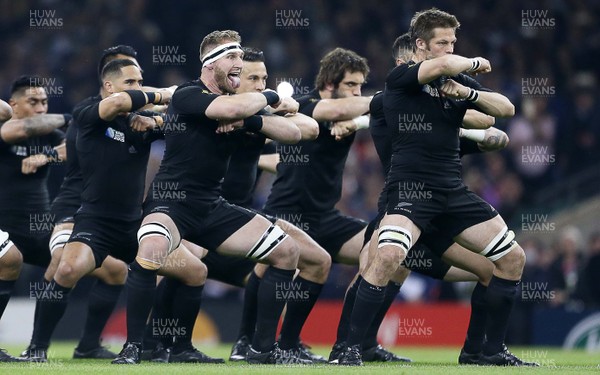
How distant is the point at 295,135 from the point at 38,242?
307 centimetres

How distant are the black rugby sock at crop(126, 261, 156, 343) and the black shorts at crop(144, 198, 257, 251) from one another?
1.56 feet

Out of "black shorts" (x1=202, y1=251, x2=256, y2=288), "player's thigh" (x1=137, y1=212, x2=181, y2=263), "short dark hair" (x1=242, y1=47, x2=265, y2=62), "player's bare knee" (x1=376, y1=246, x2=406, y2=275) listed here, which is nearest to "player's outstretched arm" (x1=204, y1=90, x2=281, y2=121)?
"player's thigh" (x1=137, y1=212, x2=181, y2=263)

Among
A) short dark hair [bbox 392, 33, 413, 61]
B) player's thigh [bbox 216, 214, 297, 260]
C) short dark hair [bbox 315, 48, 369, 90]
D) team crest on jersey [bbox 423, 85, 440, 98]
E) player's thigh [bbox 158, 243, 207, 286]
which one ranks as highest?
→ short dark hair [bbox 392, 33, 413, 61]

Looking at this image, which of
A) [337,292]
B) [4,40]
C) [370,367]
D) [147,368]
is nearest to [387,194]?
[370,367]

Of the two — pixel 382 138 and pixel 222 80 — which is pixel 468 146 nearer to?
pixel 382 138

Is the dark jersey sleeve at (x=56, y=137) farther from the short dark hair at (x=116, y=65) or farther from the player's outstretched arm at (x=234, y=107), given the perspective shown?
the player's outstretched arm at (x=234, y=107)

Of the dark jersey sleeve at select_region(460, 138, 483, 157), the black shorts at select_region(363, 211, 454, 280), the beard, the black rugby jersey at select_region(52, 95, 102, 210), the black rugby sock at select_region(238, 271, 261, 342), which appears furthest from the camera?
the black rugby sock at select_region(238, 271, 261, 342)

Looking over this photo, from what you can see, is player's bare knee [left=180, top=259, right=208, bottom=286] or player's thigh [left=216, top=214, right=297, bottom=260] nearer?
player's thigh [left=216, top=214, right=297, bottom=260]

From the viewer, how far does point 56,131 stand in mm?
11867

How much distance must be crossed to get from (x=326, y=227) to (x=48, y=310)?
2832 millimetres

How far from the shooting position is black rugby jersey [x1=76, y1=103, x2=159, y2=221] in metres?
10.3

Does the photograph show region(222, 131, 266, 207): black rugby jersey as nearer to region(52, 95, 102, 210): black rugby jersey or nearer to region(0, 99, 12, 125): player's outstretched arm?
region(52, 95, 102, 210): black rugby jersey

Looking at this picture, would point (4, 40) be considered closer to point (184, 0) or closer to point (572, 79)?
point (184, 0)

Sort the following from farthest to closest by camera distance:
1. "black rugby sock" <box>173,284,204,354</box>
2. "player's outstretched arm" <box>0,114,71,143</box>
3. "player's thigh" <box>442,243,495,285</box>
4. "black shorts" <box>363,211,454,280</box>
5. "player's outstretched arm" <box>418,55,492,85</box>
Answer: "player's outstretched arm" <box>0,114,71,143</box> → "black rugby sock" <box>173,284,204,354</box> → "player's thigh" <box>442,243,495,285</box> → "black shorts" <box>363,211,454,280</box> → "player's outstretched arm" <box>418,55,492,85</box>
